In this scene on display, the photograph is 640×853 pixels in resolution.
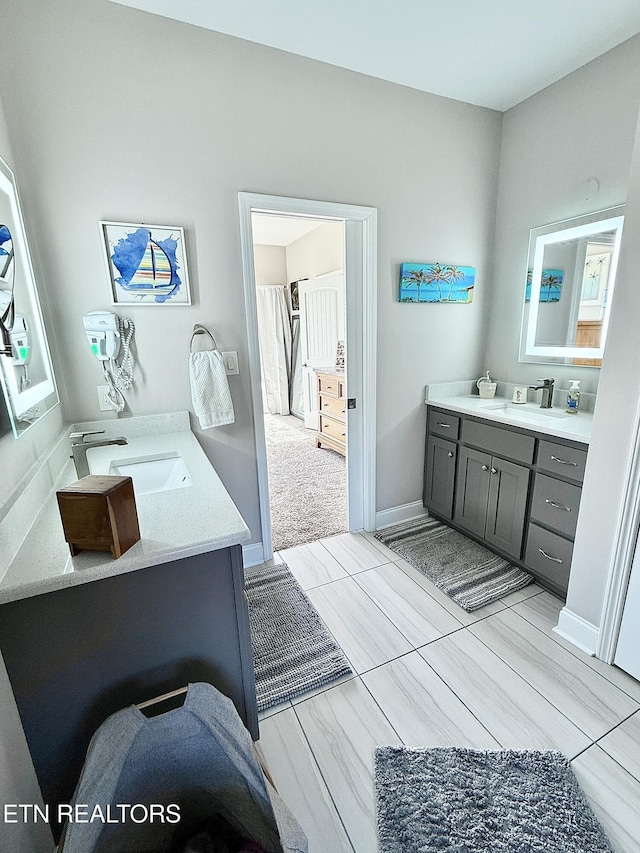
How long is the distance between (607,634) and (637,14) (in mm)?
2730

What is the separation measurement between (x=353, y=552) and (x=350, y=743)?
1.17 meters

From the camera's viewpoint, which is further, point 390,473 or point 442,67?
point 390,473

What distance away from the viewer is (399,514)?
110 inches

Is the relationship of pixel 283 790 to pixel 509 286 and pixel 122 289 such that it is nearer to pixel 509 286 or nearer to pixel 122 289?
pixel 122 289

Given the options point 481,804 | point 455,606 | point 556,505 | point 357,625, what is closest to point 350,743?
point 481,804

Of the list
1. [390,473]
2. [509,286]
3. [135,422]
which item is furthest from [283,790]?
[509,286]

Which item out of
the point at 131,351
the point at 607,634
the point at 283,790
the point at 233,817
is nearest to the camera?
the point at 233,817

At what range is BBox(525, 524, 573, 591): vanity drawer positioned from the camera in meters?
1.92

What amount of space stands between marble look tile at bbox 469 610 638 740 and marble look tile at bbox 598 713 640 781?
0.07 ft

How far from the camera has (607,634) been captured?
1581mm

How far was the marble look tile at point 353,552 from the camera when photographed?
234cm

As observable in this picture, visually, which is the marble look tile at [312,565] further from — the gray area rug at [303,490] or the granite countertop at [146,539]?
the granite countertop at [146,539]

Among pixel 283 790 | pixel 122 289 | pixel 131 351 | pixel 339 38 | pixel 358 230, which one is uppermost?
pixel 339 38

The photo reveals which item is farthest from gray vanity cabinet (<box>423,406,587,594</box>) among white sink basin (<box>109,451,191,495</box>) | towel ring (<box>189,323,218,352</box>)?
white sink basin (<box>109,451,191,495</box>)
